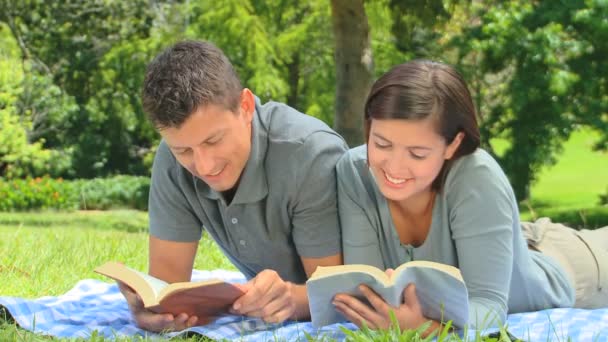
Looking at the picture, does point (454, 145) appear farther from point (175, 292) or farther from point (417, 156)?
point (175, 292)

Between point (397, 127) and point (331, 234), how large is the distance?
0.57 meters

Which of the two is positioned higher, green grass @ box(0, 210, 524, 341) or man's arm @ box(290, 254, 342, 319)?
man's arm @ box(290, 254, 342, 319)

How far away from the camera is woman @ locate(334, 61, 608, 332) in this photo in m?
2.79

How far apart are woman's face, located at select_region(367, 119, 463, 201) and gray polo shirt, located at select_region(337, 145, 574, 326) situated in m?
0.13

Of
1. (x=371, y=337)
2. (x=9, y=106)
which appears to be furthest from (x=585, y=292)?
(x=9, y=106)

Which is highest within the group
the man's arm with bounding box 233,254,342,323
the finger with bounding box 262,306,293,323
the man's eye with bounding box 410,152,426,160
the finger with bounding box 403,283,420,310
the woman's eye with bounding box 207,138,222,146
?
the woman's eye with bounding box 207,138,222,146

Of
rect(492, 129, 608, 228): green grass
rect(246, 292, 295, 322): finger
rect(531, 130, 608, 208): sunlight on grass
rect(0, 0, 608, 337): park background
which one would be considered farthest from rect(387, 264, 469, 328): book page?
rect(531, 130, 608, 208): sunlight on grass

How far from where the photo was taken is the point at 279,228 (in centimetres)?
327

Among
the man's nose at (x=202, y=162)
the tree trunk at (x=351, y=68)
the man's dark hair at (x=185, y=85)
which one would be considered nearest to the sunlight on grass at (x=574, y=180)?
the tree trunk at (x=351, y=68)

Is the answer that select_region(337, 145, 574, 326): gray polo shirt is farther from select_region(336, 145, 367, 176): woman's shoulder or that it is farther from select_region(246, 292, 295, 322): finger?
select_region(246, 292, 295, 322): finger

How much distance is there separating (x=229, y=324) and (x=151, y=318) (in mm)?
294

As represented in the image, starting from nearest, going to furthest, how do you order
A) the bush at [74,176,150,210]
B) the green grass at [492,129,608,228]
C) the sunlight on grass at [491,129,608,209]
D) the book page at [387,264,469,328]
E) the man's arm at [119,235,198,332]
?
1. the book page at [387,264,469,328]
2. the man's arm at [119,235,198,332]
3. the green grass at [492,129,608,228]
4. the bush at [74,176,150,210]
5. the sunlight on grass at [491,129,608,209]

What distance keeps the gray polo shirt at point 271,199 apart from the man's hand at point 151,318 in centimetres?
41

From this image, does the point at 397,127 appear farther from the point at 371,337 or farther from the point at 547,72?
the point at 547,72
